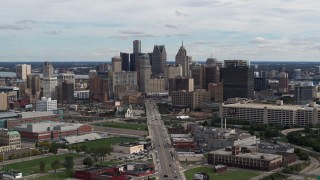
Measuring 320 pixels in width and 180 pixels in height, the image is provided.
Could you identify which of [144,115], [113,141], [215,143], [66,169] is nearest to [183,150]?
[215,143]

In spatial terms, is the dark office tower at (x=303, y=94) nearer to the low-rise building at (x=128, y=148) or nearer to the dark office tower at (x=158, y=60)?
the low-rise building at (x=128, y=148)

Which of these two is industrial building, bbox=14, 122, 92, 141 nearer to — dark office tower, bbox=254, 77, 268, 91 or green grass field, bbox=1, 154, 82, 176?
green grass field, bbox=1, 154, 82, 176

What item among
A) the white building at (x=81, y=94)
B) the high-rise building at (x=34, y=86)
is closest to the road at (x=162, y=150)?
the white building at (x=81, y=94)

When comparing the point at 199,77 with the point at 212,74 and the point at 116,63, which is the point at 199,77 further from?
the point at 116,63

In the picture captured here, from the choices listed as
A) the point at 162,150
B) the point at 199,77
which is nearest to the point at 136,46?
the point at 199,77

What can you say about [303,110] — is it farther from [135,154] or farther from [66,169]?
[66,169]

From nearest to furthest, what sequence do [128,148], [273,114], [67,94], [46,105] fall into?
[128,148]
[273,114]
[46,105]
[67,94]

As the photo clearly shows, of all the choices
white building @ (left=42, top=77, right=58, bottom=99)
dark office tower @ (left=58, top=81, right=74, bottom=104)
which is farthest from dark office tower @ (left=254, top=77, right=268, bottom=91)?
white building @ (left=42, top=77, right=58, bottom=99)

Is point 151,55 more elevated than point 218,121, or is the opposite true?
point 151,55
